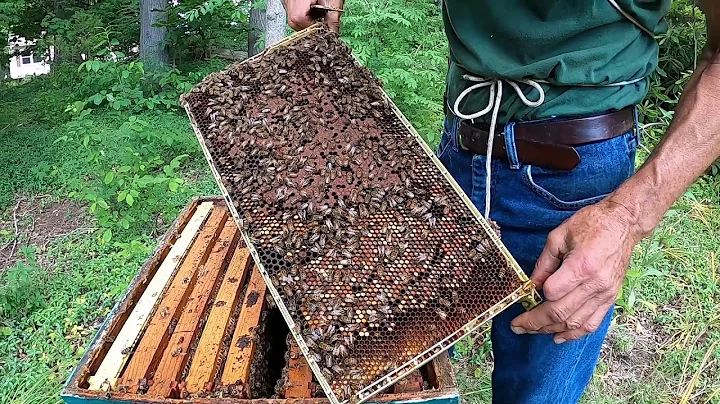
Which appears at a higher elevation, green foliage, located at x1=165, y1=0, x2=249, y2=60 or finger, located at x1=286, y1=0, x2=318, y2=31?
finger, located at x1=286, y1=0, x2=318, y2=31

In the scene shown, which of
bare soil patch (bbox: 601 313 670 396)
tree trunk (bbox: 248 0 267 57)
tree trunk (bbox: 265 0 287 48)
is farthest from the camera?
tree trunk (bbox: 248 0 267 57)

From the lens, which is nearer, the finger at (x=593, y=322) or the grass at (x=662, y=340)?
the finger at (x=593, y=322)

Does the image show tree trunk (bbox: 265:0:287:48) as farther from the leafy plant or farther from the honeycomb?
the honeycomb

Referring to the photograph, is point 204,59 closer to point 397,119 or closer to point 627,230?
point 397,119

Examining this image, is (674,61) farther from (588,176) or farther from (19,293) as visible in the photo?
(19,293)

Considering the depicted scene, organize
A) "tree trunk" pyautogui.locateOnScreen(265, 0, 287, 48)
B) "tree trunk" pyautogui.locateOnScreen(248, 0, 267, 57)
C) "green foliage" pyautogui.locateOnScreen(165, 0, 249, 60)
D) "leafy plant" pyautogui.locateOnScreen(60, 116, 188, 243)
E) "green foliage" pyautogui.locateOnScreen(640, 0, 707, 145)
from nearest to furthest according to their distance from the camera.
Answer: "leafy plant" pyautogui.locateOnScreen(60, 116, 188, 243) → "tree trunk" pyautogui.locateOnScreen(265, 0, 287, 48) → "green foliage" pyautogui.locateOnScreen(640, 0, 707, 145) → "green foliage" pyautogui.locateOnScreen(165, 0, 249, 60) → "tree trunk" pyautogui.locateOnScreen(248, 0, 267, 57)

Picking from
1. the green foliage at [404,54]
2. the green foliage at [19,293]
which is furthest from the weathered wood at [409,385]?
the green foliage at [19,293]

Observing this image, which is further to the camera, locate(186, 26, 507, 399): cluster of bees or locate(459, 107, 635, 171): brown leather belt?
locate(459, 107, 635, 171): brown leather belt

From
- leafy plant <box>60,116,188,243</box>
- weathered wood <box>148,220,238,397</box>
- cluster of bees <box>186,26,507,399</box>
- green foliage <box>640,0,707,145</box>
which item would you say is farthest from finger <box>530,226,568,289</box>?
green foliage <box>640,0,707,145</box>

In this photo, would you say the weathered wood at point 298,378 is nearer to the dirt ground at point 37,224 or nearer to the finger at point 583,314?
the finger at point 583,314
